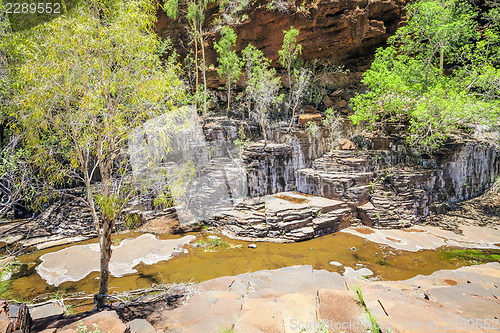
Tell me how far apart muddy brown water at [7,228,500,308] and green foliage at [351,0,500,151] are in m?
6.56

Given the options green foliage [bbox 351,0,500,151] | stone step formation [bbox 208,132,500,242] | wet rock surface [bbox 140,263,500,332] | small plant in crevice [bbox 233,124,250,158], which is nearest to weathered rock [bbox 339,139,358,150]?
stone step formation [bbox 208,132,500,242]

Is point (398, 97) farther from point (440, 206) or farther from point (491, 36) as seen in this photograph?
point (440, 206)

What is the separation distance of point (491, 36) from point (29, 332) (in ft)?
70.0

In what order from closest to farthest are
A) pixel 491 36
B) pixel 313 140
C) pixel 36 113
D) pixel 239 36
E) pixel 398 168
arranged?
pixel 36 113, pixel 491 36, pixel 398 168, pixel 313 140, pixel 239 36

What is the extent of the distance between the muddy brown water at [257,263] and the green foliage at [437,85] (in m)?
6.56

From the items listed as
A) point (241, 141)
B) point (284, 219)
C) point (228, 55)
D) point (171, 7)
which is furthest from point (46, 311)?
point (171, 7)

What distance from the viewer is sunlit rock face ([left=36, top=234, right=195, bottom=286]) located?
8594 millimetres

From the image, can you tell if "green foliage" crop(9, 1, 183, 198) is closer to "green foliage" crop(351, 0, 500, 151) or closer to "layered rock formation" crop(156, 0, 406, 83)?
"green foliage" crop(351, 0, 500, 151)

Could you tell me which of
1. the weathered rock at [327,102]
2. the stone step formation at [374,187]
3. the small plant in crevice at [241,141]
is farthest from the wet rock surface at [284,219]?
the weathered rock at [327,102]

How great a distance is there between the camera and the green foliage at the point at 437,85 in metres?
11.5

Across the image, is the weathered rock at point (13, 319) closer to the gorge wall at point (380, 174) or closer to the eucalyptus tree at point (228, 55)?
the gorge wall at point (380, 174)

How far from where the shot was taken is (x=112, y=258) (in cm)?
948

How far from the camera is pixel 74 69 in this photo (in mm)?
4926

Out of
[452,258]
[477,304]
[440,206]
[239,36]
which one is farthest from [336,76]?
[477,304]
